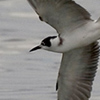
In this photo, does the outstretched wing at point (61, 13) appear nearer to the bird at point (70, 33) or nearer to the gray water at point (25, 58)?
the bird at point (70, 33)

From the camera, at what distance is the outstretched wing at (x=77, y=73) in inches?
535

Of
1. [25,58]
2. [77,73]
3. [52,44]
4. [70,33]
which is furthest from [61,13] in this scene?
[25,58]

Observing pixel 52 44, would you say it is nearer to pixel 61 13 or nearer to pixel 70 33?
pixel 70 33

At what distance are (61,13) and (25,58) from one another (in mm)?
4777

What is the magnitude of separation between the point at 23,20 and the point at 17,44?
1.09 m

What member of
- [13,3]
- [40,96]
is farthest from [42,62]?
[13,3]

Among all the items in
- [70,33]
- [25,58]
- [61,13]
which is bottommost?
[25,58]

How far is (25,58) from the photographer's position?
17.6 metres

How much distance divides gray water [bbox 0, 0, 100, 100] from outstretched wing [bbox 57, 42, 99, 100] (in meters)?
1.62

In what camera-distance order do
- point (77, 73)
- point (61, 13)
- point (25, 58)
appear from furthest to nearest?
1. point (25, 58)
2. point (77, 73)
3. point (61, 13)

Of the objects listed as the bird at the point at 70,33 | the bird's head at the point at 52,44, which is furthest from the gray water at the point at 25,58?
the bird's head at the point at 52,44

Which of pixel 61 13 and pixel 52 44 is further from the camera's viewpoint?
pixel 52 44

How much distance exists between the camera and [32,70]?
17031 mm

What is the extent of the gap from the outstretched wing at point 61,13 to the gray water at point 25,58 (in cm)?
273
